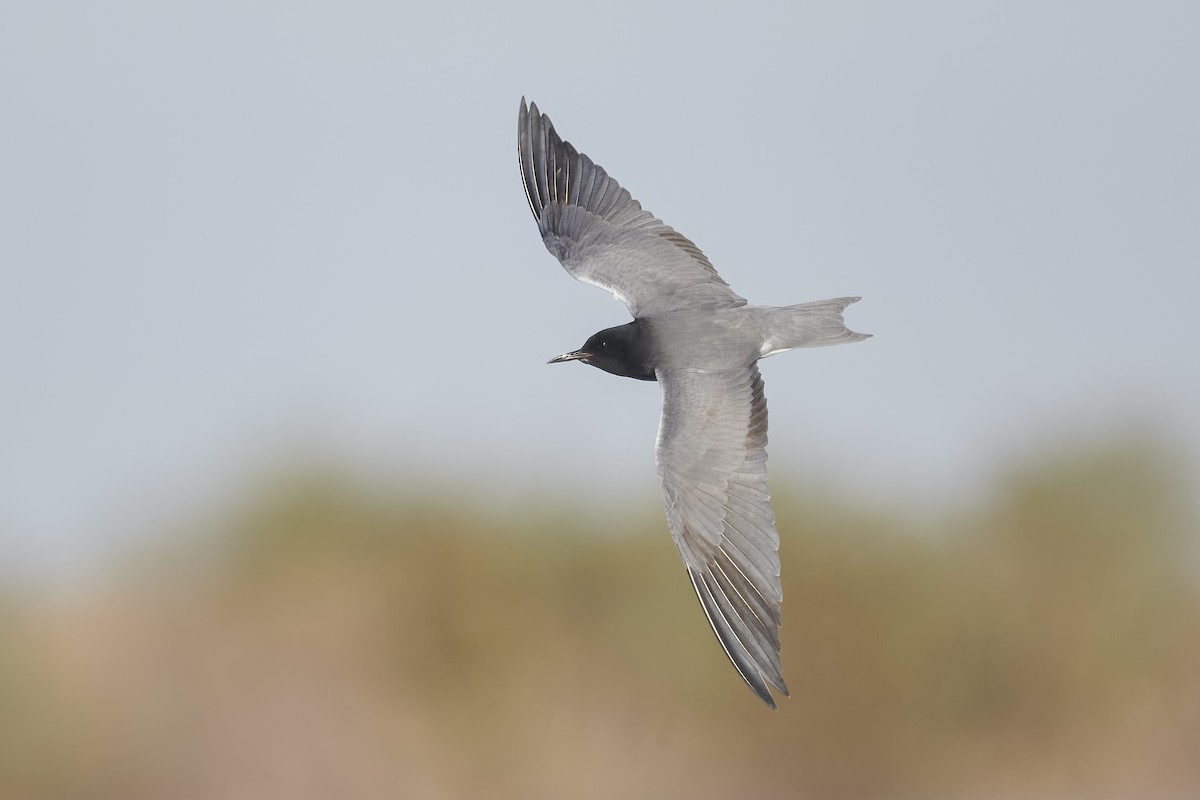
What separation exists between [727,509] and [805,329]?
1.43m

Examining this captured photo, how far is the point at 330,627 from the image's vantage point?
102 feet

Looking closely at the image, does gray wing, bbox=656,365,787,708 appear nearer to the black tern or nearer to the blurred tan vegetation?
the black tern

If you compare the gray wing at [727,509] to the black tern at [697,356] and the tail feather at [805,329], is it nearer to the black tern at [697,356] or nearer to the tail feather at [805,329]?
the black tern at [697,356]

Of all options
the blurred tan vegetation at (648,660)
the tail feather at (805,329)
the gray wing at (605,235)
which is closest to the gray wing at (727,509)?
the tail feather at (805,329)

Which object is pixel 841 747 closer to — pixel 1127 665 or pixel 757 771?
pixel 757 771

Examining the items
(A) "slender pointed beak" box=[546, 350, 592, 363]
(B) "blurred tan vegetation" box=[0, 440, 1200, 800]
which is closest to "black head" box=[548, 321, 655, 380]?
(A) "slender pointed beak" box=[546, 350, 592, 363]

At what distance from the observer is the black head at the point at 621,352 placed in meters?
10.9

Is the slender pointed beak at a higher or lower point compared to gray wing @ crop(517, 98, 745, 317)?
lower

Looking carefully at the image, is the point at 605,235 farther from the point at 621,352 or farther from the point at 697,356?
the point at 697,356

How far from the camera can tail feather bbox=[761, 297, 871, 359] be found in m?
10.8

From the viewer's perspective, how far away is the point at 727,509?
32.9 ft

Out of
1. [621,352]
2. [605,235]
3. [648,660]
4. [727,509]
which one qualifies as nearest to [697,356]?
[621,352]

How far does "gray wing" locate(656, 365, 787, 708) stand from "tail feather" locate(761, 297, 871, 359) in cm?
43

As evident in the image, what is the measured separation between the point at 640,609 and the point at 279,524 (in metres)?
6.93
